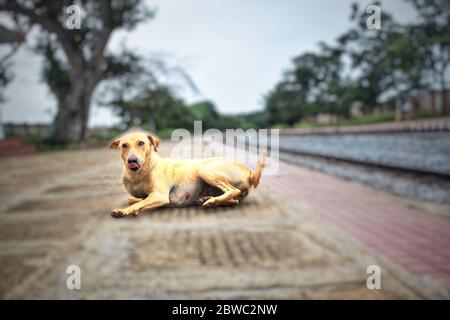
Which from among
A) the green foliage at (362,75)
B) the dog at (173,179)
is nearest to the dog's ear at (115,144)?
the dog at (173,179)

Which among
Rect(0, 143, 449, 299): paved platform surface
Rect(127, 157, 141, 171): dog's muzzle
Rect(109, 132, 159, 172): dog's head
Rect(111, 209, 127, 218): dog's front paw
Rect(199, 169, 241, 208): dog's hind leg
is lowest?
Rect(0, 143, 449, 299): paved platform surface

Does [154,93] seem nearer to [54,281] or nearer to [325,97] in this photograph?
[325,97]

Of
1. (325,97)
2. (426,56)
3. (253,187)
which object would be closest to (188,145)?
(253,187)

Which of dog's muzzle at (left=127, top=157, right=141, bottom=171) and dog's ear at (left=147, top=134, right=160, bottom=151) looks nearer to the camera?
dog's muzzle at (left=127, top=157, right=141, bottom=171)

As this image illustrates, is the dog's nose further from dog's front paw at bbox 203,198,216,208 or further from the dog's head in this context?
dog's front paw at bbox 203,198,216,208

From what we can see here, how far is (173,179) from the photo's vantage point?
72 centimetres

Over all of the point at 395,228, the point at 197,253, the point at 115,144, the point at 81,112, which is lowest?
the point at 197,253

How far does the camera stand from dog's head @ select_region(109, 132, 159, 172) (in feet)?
2.01

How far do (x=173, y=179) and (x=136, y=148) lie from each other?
9 cm

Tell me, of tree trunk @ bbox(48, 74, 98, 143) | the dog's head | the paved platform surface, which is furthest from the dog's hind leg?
the paved platform surface

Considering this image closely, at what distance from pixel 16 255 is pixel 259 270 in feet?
155

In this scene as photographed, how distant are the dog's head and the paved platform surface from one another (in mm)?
66026

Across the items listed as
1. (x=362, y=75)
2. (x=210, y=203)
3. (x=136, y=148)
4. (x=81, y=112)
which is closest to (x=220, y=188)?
(x=210, y=203)

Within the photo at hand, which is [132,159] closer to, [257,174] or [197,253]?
[257,174]
